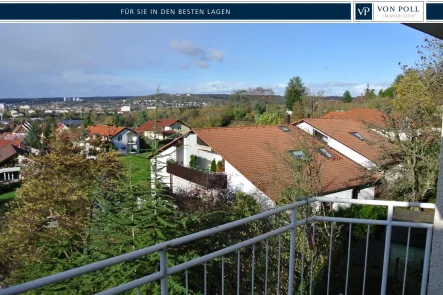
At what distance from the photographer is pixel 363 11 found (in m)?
2.34

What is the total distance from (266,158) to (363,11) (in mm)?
13879

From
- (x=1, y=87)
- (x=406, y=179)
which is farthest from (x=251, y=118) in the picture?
(x=406, y=179)

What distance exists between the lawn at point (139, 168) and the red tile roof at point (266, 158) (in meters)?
7.85

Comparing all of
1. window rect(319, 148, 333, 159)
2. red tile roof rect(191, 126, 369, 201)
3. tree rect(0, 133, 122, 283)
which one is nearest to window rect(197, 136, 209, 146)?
red tile roof rect(191, 126, 369, 201)

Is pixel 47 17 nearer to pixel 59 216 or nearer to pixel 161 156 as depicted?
pixel 161 156

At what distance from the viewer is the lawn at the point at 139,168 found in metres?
4.82

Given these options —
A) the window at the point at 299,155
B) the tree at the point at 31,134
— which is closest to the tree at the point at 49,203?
the window at the point at 299,155

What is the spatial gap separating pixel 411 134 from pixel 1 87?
22819mm

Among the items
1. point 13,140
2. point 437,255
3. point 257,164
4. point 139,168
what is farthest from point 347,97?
point 437,255

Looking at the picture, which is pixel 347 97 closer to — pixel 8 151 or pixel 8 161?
pixel 8 161

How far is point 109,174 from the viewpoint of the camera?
44.9 feet

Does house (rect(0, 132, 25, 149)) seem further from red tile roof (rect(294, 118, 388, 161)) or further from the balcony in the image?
red tile roof (rect(294, 118, 388, 161))

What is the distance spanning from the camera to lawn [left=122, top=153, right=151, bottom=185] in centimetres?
482

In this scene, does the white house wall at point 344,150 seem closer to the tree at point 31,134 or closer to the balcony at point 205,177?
the balcony at point 205,177
